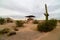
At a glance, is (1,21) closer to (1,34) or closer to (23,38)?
(1,34)

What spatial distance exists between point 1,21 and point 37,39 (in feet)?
62.8

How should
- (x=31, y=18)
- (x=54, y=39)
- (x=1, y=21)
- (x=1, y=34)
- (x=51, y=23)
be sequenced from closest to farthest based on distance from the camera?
(x=54, y=39)
(x=1, y=34)
(x=51, y=23)
(x=1, y=21)
(x=31, y=18)

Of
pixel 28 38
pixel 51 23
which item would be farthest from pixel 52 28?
pixel 28 38

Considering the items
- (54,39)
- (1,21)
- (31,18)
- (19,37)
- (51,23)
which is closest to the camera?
(54,39)

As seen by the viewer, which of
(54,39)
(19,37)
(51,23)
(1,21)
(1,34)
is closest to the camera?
(54,39)

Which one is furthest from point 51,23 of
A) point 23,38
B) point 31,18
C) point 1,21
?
point 31,18

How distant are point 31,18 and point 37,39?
25.3 meters

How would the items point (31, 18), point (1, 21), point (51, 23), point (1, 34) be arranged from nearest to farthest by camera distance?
point (1, 34) < point (51, 23) < point (1, 21) < point (31, 18)

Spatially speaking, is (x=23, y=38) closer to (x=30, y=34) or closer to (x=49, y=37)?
(x=30, y=34)

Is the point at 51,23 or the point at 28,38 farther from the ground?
the point at 51,23

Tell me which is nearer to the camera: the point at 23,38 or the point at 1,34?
the point at 23,38

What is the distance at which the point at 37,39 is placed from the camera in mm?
22078

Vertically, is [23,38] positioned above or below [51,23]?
below

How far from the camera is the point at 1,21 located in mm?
39344
